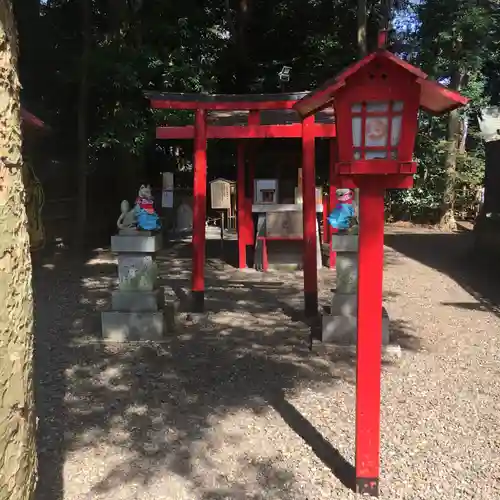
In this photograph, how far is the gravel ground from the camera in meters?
3.12

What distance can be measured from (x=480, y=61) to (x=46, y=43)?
9737 millimetres

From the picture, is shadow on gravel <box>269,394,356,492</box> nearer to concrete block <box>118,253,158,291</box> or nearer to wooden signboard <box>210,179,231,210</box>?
concrete block <box>118,253,158,291</box>

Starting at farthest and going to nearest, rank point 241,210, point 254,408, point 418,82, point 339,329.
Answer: point 241,210 → point 339,329 → point 254,408 → point 418,82

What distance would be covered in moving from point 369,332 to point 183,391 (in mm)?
1891

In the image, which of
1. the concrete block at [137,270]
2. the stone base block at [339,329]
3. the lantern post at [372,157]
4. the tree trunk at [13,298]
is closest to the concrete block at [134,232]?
the concrete block at [137,270]

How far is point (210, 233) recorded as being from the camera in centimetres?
1421

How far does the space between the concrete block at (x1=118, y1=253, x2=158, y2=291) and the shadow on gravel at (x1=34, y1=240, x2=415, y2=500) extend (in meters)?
0.59

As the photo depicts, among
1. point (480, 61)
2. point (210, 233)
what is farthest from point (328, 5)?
point (210, 233)

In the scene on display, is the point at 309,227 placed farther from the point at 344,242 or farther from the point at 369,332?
the point at 369,332

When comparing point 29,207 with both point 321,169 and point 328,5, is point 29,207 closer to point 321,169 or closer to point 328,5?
point 321,169

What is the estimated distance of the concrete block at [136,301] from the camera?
571 cm

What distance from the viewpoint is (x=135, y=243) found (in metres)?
5.62

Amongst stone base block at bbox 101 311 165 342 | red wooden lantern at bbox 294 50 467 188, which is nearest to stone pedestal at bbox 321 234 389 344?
stone base block at bbox 101 311 165 342

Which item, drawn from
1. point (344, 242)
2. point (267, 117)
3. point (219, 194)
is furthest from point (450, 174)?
point (344, 242)
